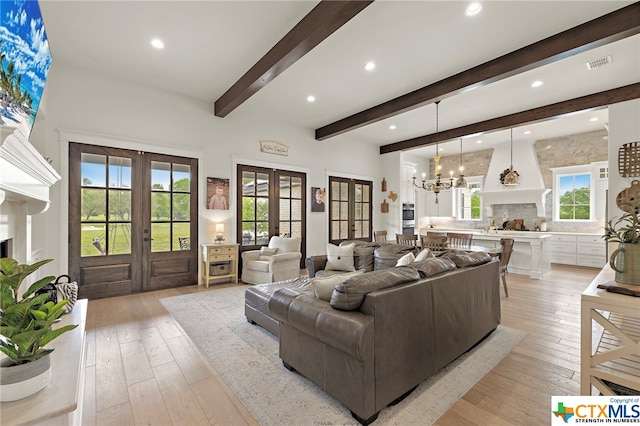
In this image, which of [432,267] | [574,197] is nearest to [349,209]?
[432,267]

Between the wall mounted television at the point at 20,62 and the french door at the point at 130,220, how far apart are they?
207cm

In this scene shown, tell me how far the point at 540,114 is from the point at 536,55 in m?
2.33

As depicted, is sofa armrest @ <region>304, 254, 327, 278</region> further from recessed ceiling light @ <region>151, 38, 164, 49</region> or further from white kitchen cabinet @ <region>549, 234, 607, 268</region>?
white kitchen cabinet @ <region>549, 234, 607, 268</region>

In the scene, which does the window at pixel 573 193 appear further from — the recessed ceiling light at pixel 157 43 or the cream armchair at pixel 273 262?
the recessed ceiling light at pixel 157 43

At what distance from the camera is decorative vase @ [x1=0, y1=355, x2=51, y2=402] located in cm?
107

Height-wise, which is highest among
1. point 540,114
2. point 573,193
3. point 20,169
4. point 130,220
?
point 540,114

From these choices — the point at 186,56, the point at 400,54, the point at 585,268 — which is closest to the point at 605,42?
the point at 400,54

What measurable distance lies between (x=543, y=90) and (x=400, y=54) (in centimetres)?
267

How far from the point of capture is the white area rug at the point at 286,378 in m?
1.75

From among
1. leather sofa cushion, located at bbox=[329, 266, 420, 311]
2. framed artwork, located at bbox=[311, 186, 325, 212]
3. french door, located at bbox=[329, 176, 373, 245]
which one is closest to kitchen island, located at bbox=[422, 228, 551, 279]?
french door, located at bbox=[329, 176, 373, 245]

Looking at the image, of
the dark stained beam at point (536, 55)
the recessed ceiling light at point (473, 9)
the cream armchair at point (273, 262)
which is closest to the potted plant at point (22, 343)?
the cream armchair at point (273, 262)

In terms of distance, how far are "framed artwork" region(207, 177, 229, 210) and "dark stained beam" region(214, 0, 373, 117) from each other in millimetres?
1533

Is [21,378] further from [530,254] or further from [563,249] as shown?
[563,249]

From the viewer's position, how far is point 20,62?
1900 mm
